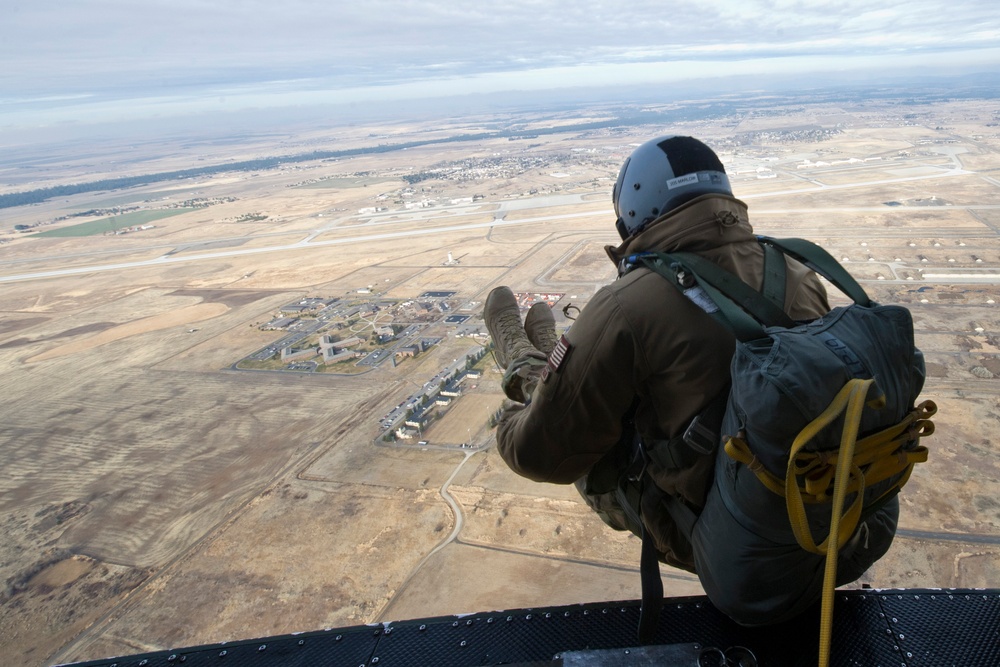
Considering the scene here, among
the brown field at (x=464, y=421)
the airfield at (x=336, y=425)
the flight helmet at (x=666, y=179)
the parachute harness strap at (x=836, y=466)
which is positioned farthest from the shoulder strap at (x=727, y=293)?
the brown field at (x=464, y=421)

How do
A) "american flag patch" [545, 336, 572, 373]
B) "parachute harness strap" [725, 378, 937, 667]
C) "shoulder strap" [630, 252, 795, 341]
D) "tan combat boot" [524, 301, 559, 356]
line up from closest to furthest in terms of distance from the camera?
"parachute harness strap" [725, 378, 937, 667], "shoulder strap" [630, 252, 795, 341], "american flag patch" [545, 336, 572, 373], "tan combat boot" [524, 301, 559, 356]

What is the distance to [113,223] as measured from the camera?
2261 inches

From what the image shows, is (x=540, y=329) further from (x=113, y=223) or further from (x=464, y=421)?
(x=113, y=223)

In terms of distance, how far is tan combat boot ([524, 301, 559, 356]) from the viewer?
287 centimetres

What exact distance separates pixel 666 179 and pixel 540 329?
3.62ft

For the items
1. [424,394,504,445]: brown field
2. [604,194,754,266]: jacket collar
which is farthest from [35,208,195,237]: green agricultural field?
[604,194,754,266]: jacket collar

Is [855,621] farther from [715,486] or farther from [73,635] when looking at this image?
[73,635]

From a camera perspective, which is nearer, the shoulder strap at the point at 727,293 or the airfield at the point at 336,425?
the shoulder strap at the point at 727,293

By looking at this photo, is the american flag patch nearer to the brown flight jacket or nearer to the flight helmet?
the brown flight jacket

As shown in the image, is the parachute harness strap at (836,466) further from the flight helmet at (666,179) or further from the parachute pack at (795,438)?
the flight helmet at (666,179)

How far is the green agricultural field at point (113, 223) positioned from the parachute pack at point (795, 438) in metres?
65.1

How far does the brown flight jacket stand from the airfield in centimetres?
836

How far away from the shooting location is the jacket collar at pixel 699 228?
1769mm

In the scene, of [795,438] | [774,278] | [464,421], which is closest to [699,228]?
[774,278]
